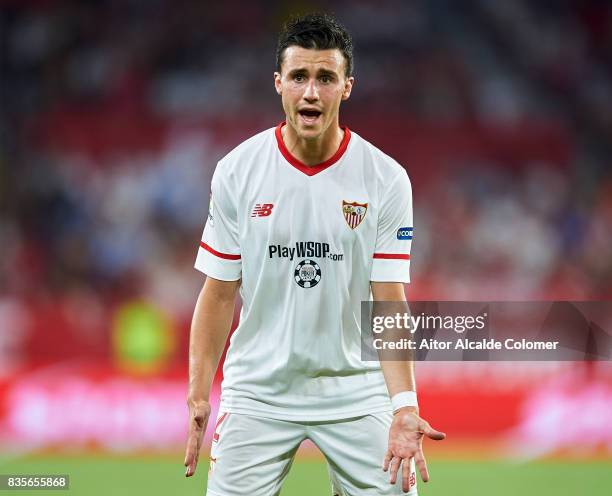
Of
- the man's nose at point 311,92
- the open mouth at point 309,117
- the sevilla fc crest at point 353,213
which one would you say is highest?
the man's nose at point 311,92

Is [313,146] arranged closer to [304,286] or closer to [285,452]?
[304,286]

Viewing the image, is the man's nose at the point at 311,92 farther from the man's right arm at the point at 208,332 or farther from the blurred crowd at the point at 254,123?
the blurred crowd at the point at 254,123

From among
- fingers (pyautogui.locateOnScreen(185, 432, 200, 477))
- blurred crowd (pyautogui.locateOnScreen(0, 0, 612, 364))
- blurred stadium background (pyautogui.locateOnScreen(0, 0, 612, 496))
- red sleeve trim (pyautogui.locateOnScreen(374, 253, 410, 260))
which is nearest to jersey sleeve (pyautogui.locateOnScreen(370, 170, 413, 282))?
red sleeve trim (pyautogui.locateOnScreen(374, 253, 410, 260))

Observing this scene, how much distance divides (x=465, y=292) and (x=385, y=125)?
4487mm

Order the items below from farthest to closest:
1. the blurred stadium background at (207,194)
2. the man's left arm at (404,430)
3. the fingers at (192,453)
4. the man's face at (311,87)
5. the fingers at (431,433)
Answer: the blurred stadium background at (207,194), the man's face at (311,87), the fingers at (192,453), the man's left arm at (404,430), the fingers at (431,433)

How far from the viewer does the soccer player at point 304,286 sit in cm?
428

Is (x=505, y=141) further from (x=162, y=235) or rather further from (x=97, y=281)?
(x=97, y=281)

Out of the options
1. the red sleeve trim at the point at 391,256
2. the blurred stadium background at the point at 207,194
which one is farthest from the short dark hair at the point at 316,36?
the blurred stadium background at the point at 207,194

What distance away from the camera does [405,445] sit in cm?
404

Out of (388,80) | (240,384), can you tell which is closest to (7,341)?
(240,384)

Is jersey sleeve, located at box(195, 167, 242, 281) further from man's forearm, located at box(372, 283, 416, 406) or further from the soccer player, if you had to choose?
man's forearm, located at box(372, 283, 416, 406)

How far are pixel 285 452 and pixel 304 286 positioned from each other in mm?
699

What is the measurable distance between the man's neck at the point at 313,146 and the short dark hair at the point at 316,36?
10.4 inches

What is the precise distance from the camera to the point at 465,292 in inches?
413
